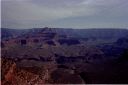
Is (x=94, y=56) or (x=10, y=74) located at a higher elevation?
(x=10, y=74)

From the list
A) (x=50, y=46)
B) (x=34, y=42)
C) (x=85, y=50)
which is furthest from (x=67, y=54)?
(x=34, y=42)

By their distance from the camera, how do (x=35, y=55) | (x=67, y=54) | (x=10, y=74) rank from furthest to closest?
(x=67, y=54), (x=35, y=55), (x=10, y=74)

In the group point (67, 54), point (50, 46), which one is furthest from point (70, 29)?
point (67, 54)

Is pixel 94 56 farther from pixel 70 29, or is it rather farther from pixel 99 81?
pixel 70 29

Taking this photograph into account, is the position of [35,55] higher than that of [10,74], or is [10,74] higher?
[10,74]

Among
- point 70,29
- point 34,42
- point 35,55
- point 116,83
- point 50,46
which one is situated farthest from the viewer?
point 70,29

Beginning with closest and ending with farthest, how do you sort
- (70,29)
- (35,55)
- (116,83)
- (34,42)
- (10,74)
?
1. (10,74)
2. (116,83)
3. (35,55)
4. (34,42)
5. (70,29)

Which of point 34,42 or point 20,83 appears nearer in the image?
point 20,83

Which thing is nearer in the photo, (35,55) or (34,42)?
(35,55)

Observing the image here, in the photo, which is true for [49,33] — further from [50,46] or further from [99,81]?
[99,81]
